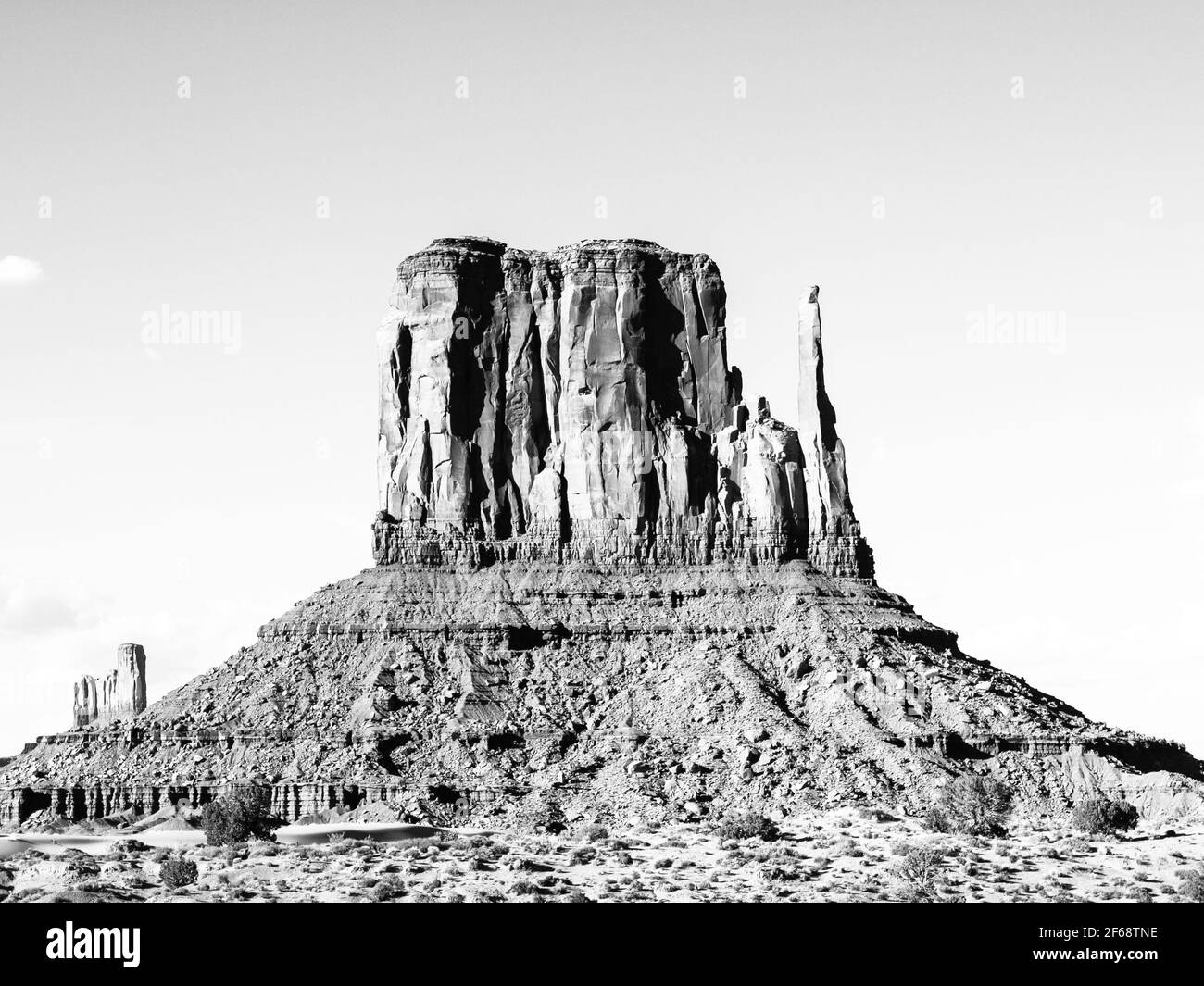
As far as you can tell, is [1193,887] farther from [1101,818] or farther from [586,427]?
[586,427]

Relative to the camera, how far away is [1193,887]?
353 ft

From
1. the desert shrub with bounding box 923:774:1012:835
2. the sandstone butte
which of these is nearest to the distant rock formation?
the sandstone butte

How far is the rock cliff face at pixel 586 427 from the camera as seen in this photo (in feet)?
501

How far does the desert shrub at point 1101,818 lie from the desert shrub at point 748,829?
14.5 metres

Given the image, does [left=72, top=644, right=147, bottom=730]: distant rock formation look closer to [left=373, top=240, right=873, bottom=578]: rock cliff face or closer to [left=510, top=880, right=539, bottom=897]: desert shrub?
[left=373, top=240, right=873, bottom=578]: rock cliff face

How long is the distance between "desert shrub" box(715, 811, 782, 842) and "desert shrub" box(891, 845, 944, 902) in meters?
8.64

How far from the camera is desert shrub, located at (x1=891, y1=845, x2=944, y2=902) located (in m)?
106

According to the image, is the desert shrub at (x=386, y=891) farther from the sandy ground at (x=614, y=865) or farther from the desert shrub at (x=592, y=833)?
the desert shrub at (x=592, y=833)

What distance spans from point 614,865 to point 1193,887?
2280cm

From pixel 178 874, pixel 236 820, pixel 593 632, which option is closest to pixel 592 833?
pixel 236 820

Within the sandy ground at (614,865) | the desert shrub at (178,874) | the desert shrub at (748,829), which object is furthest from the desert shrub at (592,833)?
the desert shrub at (178,874)

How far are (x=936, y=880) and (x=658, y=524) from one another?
151 ft
